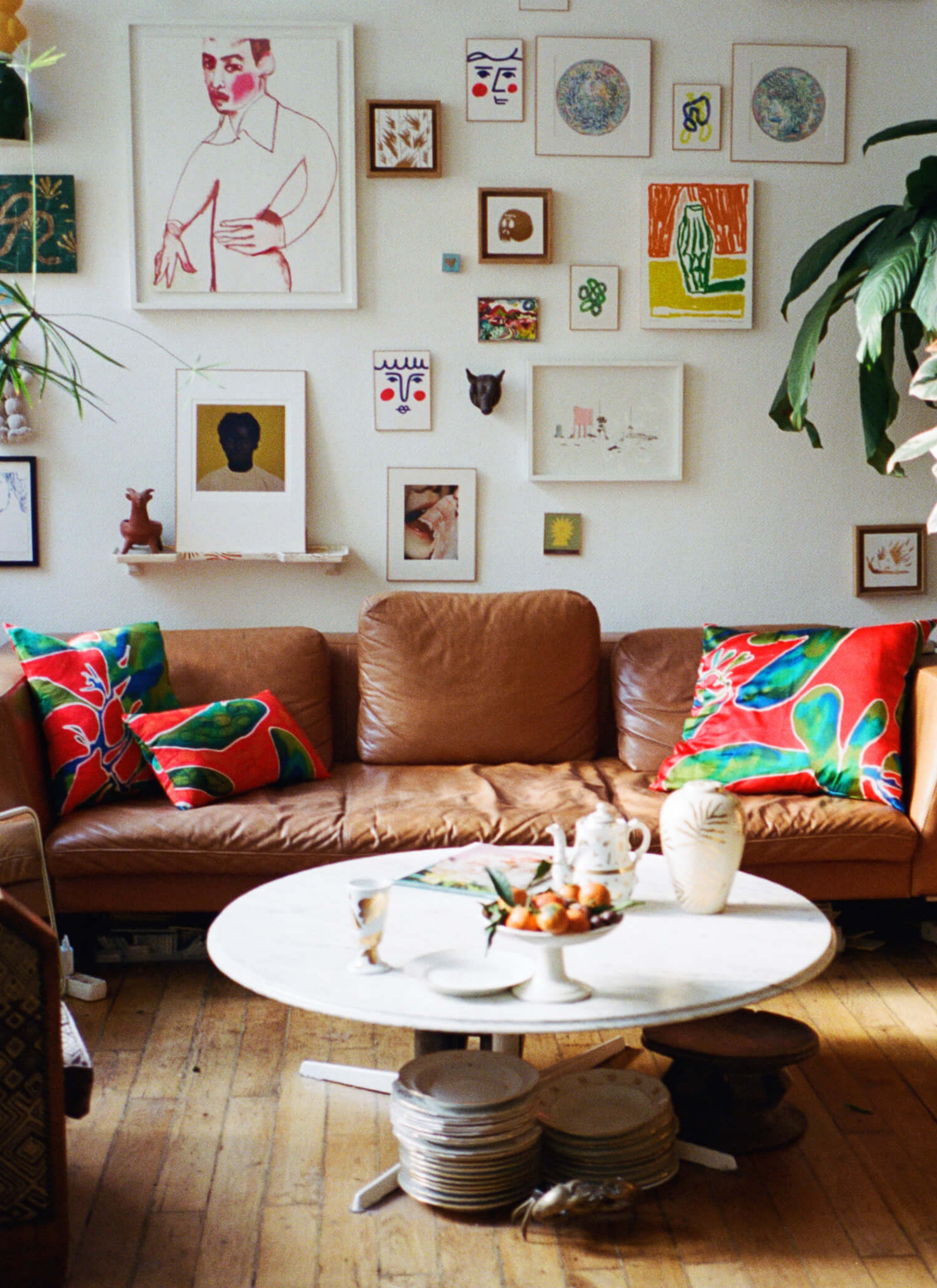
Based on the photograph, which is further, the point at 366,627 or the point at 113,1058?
the point at 366,627

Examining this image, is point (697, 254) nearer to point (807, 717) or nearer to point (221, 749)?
point (807, 717)

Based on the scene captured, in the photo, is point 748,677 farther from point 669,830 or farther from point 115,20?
point 115,20

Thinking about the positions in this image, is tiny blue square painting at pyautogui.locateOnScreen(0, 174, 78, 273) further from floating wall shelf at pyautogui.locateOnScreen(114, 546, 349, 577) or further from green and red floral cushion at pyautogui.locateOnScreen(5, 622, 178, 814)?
green and red floral cushion at pyautogui.locateOnScreen(5, 622, 178, 814)

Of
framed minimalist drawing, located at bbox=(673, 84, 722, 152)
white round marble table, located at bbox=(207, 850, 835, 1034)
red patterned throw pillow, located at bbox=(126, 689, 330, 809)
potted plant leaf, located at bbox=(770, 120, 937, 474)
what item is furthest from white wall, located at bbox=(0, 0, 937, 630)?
white round marble table, located at bbox=(207, 850, 835, 1034)

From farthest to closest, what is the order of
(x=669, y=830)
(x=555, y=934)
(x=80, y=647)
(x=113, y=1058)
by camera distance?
(x=80, y=647) < (x=113, y=1058) < (x=669, y=830) < (x=555, y=934)

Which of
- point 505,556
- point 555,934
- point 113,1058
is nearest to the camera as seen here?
point 555,934

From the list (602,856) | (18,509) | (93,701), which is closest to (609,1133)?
(602,856)

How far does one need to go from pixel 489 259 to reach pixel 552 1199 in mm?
2625

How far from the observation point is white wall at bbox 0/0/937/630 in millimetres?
3693

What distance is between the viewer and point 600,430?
12.5 feet

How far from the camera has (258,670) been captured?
138 inches

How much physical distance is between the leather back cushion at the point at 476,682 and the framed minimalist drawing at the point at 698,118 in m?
1.38

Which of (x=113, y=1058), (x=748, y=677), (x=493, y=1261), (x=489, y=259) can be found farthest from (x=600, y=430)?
(x=493, y=1261)

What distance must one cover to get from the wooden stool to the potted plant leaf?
1.39m
